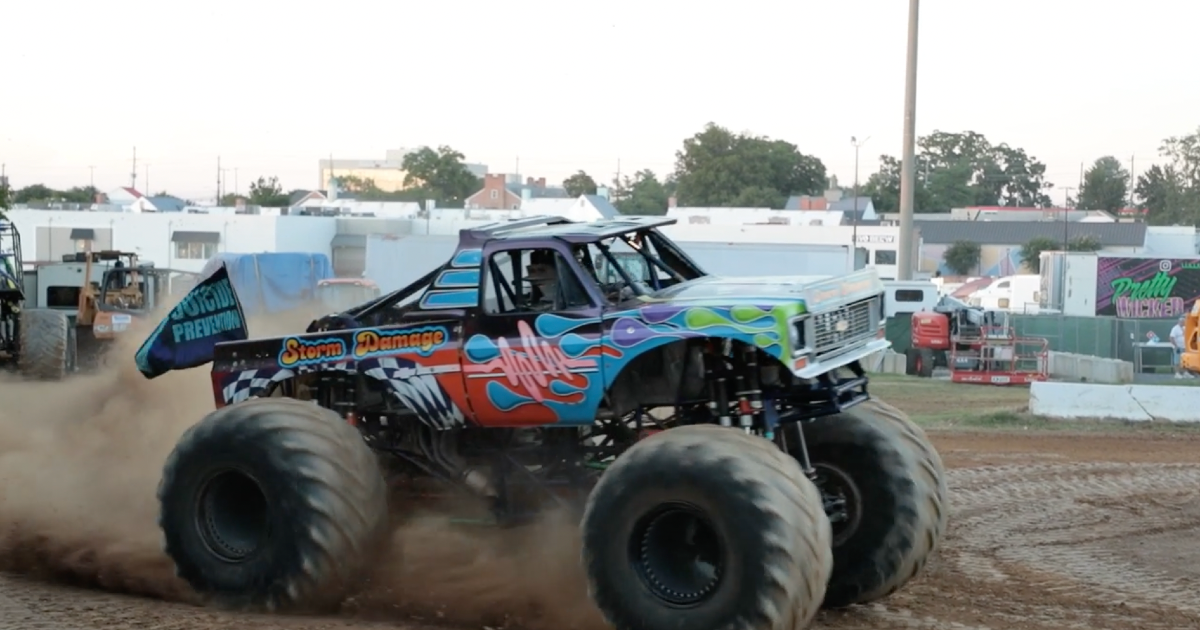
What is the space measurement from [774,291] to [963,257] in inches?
2877

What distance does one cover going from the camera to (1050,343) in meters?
33.2

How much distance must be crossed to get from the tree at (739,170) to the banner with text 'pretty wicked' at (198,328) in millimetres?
83562

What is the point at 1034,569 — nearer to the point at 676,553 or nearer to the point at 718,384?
the point at 718,384

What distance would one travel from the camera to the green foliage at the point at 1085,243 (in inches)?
2850

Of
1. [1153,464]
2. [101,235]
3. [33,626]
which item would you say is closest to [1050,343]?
[1153,464]

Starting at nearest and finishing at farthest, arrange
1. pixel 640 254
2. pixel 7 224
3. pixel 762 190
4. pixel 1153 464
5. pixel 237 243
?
pixel 640 254
pixel 1153 464
pixel 7 224
pixel 237 243
pixel 762 190

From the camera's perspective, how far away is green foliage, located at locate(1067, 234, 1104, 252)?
237 ft

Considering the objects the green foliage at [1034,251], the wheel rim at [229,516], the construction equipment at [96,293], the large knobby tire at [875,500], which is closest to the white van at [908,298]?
the construction equipment at [96,293]

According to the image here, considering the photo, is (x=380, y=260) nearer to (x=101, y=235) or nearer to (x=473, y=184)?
(x=101, y=235)

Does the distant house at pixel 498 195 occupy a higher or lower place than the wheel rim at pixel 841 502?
higher

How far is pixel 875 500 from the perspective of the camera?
321 inches

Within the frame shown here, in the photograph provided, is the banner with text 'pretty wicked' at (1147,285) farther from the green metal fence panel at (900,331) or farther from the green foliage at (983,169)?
the green foliage at (983,169)

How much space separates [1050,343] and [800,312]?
2771 centimetres

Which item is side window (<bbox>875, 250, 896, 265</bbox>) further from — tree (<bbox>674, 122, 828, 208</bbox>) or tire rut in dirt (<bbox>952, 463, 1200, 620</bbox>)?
tire rut in dirt (<bbox>952, 463, 1200, 620</bbox>)
